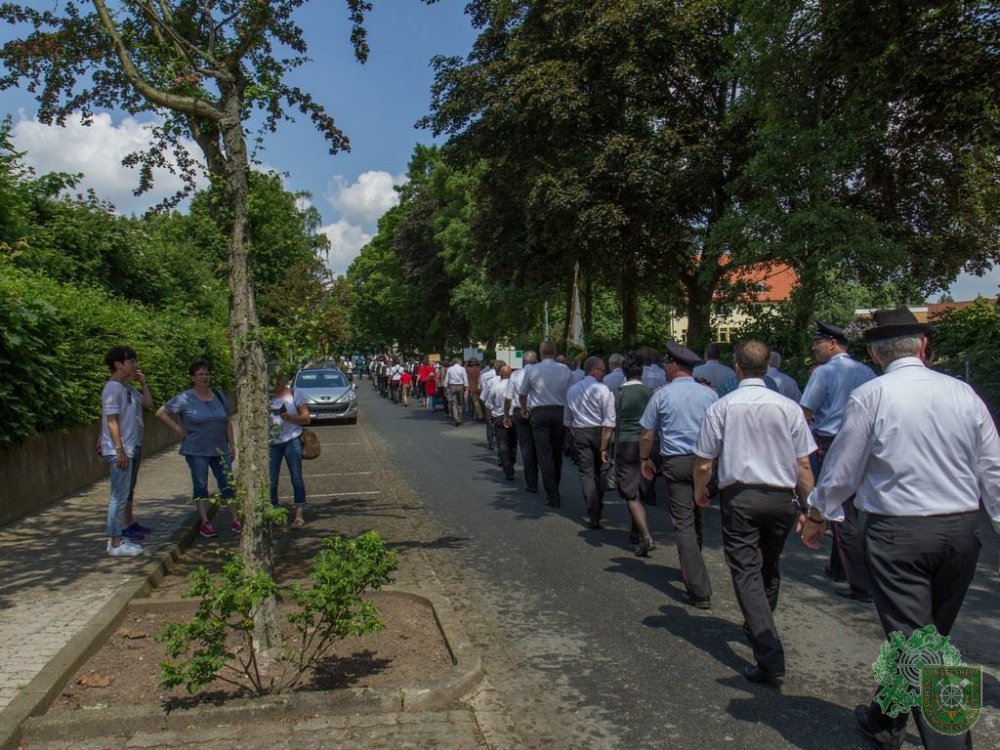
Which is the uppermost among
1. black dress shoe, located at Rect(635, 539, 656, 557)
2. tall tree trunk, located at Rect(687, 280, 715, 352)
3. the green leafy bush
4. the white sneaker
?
tall tree trunk, located at Rect(687, 280, 715, 352)

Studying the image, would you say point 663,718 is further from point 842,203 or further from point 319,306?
point 842,203

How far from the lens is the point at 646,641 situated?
17.9 feet

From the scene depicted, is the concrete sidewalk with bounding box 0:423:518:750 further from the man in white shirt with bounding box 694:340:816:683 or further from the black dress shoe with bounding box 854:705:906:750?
the black dress shoe with bounding box 854:705:906:750

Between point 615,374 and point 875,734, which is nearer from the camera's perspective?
point 875,734

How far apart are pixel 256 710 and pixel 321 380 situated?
2224 centimetres

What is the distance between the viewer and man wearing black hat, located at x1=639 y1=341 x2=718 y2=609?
618 cm

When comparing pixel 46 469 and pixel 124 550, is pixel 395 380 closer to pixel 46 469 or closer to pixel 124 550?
pixel 46 469

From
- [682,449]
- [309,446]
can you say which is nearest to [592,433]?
[682,449]

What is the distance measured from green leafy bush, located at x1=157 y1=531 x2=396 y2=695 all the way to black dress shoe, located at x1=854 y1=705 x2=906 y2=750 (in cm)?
232

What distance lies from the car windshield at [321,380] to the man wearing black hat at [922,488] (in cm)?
2287

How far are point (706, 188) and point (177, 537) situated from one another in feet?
51.1

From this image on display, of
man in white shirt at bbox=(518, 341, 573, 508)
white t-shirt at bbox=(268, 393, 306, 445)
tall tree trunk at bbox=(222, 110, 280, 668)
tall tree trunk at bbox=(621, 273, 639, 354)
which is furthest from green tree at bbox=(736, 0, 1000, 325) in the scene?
tall tree trunk at bbox=(222, 110, 280, 668)

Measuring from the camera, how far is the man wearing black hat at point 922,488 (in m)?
3.51

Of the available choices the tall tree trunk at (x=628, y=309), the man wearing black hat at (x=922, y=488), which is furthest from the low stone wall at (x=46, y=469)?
the tall tree trunk at (x=628, y=309)
